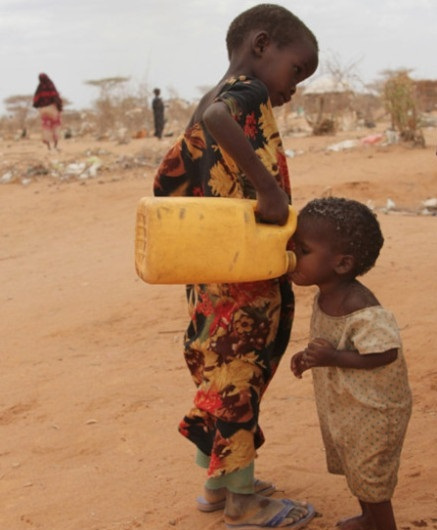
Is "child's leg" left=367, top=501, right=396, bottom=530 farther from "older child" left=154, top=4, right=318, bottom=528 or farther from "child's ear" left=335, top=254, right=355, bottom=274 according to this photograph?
"child's ear" left=335, top=254, right=355, bottom=274

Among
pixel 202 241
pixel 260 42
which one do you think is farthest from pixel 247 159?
pixel 260 42

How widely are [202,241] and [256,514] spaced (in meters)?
0.93

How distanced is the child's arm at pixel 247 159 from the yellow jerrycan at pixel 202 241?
47mm

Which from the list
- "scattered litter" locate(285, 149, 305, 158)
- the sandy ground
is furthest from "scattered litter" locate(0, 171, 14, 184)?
the sandy ground

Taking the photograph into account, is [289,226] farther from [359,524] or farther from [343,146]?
[343,146]

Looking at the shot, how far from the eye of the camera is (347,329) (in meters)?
2.14

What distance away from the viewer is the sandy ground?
9.07ft

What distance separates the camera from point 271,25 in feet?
7.32

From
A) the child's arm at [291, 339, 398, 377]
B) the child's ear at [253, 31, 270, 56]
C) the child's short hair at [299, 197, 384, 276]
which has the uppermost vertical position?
the child's ear at [253, 31, 270, 56]

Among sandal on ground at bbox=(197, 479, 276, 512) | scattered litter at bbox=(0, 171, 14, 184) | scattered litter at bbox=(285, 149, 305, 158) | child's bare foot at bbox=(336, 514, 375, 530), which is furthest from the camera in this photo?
scattered litter at bbox=(0, 171, 14, 184)

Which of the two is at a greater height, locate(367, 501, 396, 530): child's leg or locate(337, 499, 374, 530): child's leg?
locate(367, 501, 396, 530): child's leg

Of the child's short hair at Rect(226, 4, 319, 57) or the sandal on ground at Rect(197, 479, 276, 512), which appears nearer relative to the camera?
the child's short hair at Rect(226, 4, 319, 57)

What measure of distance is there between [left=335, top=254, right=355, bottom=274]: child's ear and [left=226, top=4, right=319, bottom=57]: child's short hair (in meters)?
0.59

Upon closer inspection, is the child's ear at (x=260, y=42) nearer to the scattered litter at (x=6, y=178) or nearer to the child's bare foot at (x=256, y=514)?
the child's bare foot at (x=256, y=514)
